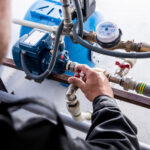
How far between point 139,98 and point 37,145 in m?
0.62

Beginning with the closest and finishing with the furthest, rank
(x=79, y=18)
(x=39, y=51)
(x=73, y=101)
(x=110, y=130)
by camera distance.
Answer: (x=110, y=130), (x=79, y=18), (x=73, y=101), (x=39, y=51)

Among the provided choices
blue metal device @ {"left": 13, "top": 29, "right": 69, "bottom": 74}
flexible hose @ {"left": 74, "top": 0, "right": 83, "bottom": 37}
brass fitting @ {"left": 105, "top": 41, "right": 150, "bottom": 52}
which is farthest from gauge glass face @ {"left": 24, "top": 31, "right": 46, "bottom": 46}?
brass fitting @ {"left": 105, "top": 41, "right": 150, "bottom": 52}

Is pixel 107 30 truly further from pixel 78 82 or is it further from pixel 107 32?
pixel 78 82

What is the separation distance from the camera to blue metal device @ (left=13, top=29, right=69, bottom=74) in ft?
3.05

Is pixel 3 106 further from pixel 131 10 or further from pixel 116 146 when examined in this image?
pixel 131 10

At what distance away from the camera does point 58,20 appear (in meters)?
1.10

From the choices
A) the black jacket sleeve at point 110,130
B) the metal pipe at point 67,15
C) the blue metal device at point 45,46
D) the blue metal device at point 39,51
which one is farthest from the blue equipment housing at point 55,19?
the black jacket sleeve at point 110,130

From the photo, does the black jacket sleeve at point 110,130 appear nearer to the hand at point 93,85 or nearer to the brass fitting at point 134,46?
the hand at point 93,85

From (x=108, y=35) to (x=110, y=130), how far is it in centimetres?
34

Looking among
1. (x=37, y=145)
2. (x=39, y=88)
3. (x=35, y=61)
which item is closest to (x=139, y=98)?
(x=35, y=61)

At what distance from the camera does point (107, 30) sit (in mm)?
727

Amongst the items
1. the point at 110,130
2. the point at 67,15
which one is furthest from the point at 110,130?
the point at 67,15

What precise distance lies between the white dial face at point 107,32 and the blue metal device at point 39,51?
22cm

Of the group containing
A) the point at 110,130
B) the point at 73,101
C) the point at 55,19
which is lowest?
the point at 73,101
